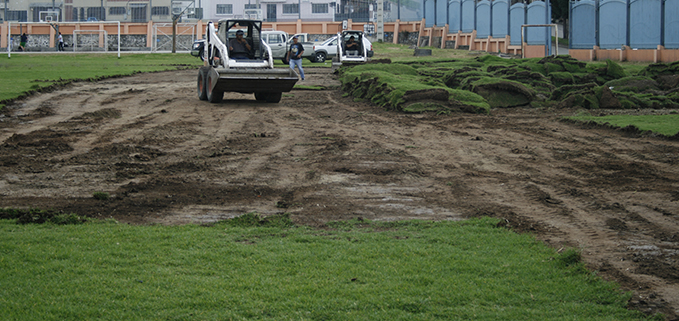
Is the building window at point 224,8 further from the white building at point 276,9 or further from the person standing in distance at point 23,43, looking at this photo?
the person standing in distance at point 23,43

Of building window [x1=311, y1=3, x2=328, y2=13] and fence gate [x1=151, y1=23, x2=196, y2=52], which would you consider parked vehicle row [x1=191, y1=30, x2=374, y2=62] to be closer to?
fence gate [x1=151, y1=23, x2=196, y2=52]

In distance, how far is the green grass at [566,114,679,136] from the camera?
39.4 ft

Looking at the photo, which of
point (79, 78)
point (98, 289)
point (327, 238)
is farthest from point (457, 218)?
point (79, 78)

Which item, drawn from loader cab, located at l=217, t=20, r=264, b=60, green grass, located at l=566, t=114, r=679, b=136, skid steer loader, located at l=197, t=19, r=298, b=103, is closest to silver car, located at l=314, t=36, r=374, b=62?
skid steer loader, located at l=197, t=19, r=298, b=103

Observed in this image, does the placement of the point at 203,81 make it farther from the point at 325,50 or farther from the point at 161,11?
the point at 161,11

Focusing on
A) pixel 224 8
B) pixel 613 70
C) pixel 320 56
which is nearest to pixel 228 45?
pixel 613 70

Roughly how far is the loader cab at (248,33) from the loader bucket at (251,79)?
1376 millimetres

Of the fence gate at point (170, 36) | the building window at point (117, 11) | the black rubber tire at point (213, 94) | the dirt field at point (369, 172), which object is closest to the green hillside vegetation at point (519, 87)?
the dirt field at point (369, 172)

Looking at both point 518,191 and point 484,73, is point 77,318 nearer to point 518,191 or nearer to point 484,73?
point 518,191

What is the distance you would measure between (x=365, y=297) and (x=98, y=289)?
1.91 meters

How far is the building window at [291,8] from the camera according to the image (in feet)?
224

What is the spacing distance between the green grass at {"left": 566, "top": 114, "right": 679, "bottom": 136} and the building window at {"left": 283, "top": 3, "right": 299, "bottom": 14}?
56739 millimetres

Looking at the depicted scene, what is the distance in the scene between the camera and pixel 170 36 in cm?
5506

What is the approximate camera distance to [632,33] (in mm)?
31203
